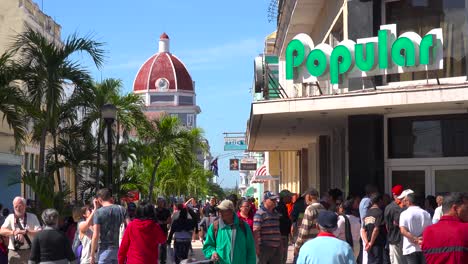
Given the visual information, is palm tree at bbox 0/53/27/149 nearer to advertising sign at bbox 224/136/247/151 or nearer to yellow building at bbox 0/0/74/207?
yellow building at bbox 0/0/74/207

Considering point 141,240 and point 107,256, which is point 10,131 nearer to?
point 107,256

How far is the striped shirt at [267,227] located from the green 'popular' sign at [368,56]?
5.91 m

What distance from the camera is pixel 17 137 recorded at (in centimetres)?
2041

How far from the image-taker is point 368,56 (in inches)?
793

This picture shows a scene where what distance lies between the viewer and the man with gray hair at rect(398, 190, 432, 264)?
14297 mm

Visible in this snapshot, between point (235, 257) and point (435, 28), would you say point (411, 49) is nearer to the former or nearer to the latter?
point (435, 28)

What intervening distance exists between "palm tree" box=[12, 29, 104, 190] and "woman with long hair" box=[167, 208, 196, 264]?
10.9 ft

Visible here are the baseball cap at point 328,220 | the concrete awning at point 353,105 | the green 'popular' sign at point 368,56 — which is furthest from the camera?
the green 'popular' sign at point 368,56

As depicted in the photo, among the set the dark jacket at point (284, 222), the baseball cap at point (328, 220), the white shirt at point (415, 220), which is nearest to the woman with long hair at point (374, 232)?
the white shirt at point (415, 220)

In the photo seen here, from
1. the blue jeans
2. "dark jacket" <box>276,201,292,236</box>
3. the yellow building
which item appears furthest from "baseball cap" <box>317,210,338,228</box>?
the yellow building

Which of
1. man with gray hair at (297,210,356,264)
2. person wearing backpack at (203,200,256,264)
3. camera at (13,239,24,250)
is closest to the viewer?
man with gray hair at (297,210,356,264)

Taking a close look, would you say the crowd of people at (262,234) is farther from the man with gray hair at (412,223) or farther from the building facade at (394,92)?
the building facade at (394,92)

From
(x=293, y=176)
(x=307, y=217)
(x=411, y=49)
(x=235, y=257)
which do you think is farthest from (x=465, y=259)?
(x=293, y=176)

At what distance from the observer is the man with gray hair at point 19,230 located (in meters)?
13.8
